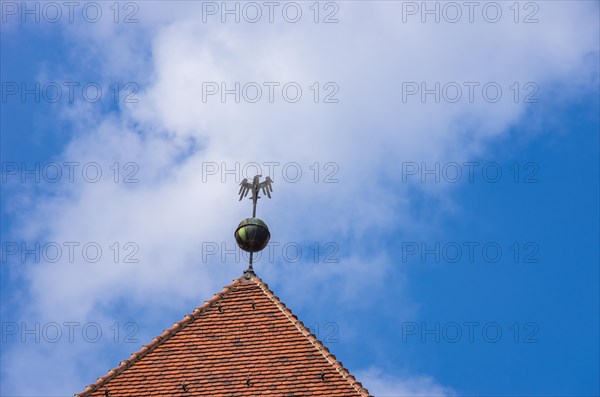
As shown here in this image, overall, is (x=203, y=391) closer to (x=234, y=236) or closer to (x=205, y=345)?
(x=205, y=345)

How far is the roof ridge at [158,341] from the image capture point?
1405 inches

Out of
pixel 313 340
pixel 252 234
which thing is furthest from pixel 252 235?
pixel 313 340

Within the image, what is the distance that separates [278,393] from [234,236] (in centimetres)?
425

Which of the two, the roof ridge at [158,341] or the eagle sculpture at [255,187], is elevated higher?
the eagle sculpture at [255,187]

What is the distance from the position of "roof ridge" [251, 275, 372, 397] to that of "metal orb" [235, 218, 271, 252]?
67 centimetres

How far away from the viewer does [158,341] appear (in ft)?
120

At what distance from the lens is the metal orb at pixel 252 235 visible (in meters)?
38.2

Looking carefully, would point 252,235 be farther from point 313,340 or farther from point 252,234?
point 313,340

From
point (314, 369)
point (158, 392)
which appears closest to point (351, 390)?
point (314, 369)

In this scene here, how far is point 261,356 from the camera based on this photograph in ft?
118

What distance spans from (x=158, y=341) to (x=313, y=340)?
264 centimetres

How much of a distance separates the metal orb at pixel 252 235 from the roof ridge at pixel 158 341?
68 cm

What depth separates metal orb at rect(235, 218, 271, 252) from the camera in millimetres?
38250

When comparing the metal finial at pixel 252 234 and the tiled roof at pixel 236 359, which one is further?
the metal finial at pixel 252 234
